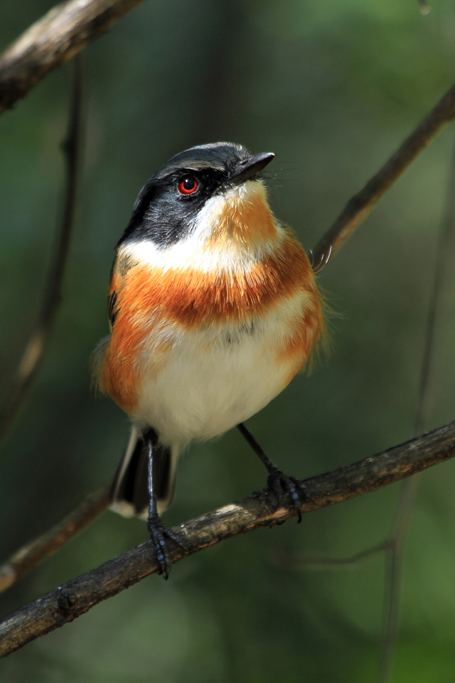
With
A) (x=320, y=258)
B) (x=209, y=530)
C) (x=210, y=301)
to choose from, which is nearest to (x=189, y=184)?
(x=210, y=301)

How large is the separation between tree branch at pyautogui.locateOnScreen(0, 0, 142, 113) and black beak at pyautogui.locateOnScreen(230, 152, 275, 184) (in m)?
1.05

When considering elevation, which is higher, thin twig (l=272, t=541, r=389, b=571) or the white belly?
the white belly

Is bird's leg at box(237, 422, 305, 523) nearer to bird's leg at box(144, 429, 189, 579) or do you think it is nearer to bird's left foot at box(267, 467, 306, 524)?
bird's left foot at box(267, 467, 306, 524)

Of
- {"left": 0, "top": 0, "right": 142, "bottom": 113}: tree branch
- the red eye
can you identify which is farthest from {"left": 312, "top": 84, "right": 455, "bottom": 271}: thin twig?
{"left": 0, "top": 0, "right": 142, "bottom": 113}: tree branch

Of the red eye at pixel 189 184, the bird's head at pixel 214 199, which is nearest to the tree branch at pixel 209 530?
the bird's head at pixel 214 199

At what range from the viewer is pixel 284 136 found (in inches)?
319

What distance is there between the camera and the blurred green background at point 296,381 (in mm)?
6570

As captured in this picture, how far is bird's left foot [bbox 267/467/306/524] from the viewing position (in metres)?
4.76

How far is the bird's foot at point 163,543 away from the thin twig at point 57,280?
3.95 feet

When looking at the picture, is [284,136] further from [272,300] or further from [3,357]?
[272,300]

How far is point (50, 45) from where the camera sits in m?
4.25

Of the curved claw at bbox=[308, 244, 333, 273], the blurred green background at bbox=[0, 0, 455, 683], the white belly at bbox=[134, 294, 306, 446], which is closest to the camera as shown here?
the white belly at bbox=[134, 294, 306, 446]

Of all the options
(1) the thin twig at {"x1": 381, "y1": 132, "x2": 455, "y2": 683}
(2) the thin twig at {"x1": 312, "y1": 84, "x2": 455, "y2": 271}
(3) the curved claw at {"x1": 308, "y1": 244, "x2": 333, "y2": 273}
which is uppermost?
(2) the thin twig at {"x1": 312, "y1": 84, "x2": 455, "y2": 271}

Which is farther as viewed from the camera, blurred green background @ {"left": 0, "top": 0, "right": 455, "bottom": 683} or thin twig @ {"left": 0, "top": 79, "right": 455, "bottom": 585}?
blurred green background @ {"left": 0, "top": 0, "right": 455, "bottom": 683}
